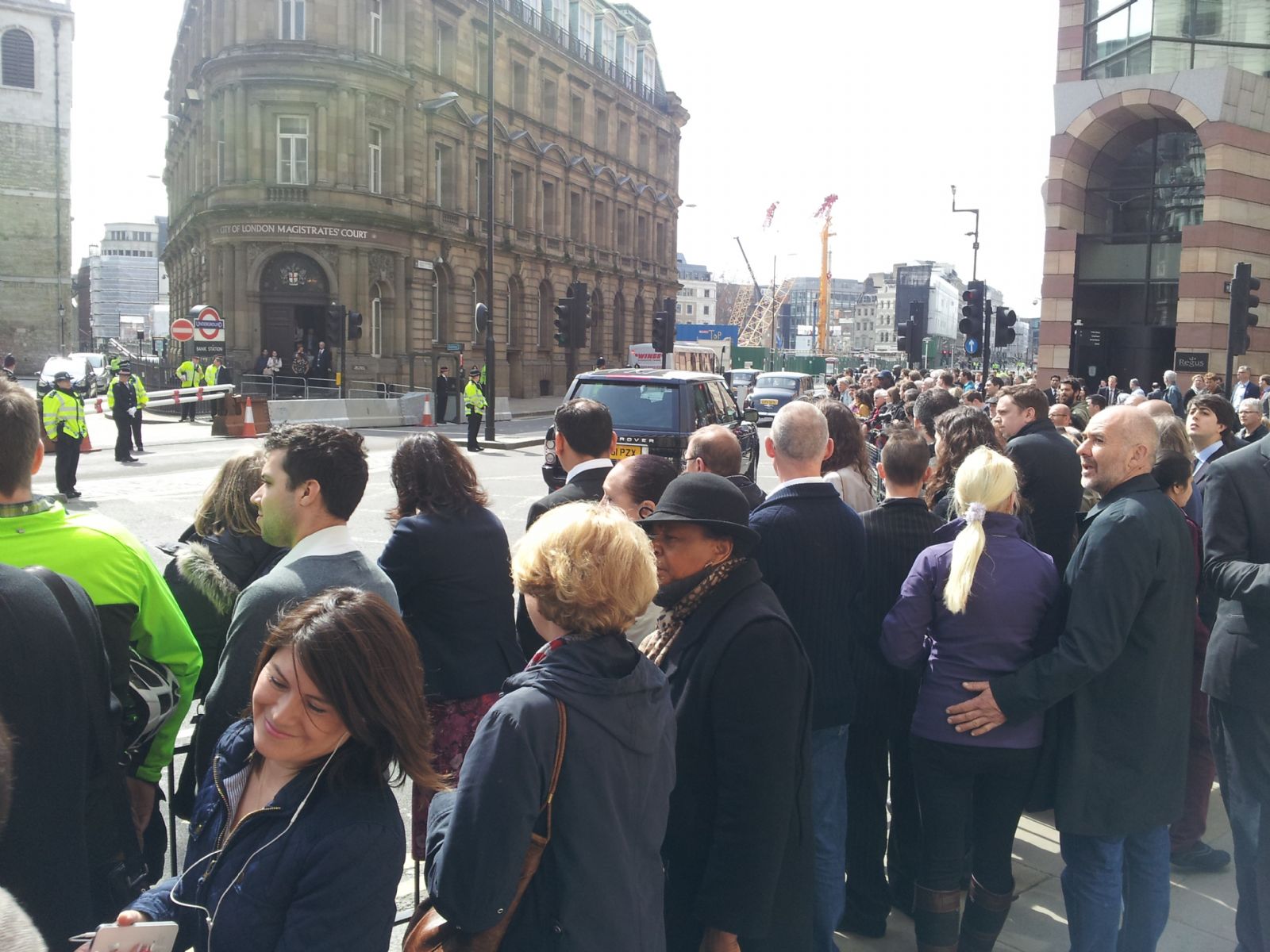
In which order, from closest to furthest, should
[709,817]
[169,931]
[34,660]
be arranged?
[169,931], [34,660], [709,817]

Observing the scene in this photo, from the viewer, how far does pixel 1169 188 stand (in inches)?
1057

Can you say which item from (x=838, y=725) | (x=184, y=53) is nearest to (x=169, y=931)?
(x=838, y=725)

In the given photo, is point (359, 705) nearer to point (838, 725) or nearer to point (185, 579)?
point (185, 579)

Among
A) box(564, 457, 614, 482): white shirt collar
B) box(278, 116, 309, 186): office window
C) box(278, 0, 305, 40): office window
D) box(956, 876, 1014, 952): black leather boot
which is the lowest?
box(956, 876, 1014, 952): black leather boot

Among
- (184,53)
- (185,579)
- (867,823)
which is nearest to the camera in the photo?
(185,579)

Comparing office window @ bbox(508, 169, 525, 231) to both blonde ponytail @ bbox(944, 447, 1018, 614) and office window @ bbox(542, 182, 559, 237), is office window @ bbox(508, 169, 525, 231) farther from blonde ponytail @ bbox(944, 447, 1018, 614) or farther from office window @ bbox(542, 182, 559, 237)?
blonde ponytail @ bbox(944, 447, 1018, 614)

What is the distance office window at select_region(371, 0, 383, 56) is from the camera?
37875 millimetres

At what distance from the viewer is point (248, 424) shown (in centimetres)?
2497

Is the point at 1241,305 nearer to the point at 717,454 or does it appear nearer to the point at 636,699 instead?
the point at 717,454

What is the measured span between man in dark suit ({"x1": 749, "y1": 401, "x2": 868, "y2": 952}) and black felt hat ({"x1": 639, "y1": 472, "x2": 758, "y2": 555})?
0.89 meters

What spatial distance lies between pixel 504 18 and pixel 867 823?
46.3m

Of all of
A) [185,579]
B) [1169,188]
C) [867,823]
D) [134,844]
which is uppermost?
[1169,188]

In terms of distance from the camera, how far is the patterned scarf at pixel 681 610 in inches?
113

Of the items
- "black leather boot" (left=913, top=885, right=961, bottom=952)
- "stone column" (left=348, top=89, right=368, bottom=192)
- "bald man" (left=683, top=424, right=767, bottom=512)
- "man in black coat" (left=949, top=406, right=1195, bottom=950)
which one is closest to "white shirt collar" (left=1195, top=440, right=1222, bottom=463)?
"man in black coat" (left=949, top=406, right=1195, bottom=950)
